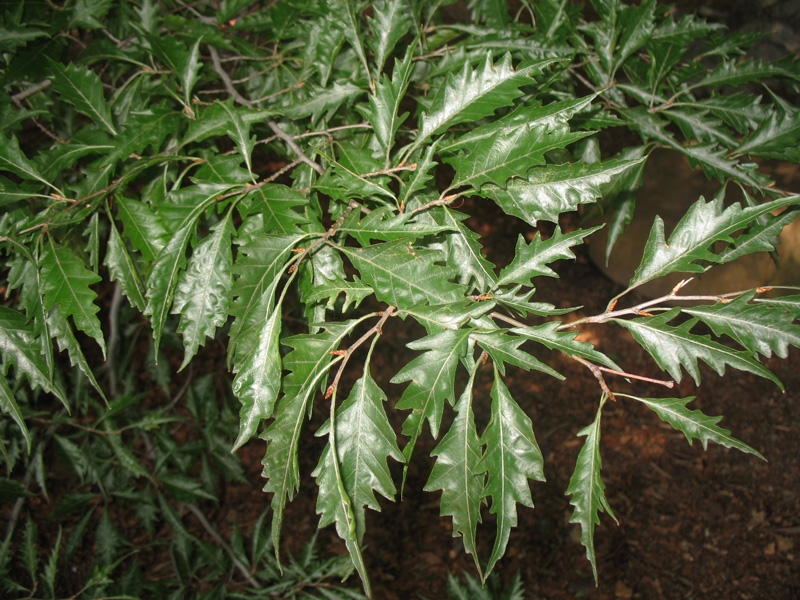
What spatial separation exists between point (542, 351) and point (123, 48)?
259cm

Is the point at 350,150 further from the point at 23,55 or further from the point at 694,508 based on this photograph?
the point at 694,508

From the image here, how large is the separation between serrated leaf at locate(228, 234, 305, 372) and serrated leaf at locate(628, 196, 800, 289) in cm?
48

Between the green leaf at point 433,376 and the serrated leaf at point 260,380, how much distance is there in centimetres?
16

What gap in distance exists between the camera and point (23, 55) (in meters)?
1.05

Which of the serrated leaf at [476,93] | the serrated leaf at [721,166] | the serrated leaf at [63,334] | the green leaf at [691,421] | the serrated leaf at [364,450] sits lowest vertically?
the green leaf at [691,421]

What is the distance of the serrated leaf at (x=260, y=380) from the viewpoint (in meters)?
0.66

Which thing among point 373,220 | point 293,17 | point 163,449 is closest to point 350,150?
point 373,220

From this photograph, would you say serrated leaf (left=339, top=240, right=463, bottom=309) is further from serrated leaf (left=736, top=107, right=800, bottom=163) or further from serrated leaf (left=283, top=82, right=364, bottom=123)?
serrated leaf (left=736, top=107, right=800, bottom=163)

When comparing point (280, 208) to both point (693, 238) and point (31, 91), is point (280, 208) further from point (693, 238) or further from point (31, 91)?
point (31, 91)

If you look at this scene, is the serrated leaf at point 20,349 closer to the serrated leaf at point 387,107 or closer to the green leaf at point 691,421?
the serrated leaf at point 387,107

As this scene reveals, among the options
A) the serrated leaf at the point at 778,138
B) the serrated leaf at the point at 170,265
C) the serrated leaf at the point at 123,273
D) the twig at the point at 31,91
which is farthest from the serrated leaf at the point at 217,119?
the serrated leaf at the point at 778,138

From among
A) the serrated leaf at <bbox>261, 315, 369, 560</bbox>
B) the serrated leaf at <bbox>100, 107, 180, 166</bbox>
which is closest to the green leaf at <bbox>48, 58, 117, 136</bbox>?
the serrated leaf at <bbox>100, 107, 180, 166</bbox>

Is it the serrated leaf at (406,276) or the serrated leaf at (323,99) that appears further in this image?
the serrated leaf at (323,99)

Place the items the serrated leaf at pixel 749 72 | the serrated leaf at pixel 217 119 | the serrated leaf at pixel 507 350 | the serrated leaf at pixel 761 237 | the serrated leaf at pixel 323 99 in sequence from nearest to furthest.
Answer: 1. the serrated leaf at pixel 507 350
2. the serrated leaf at pixel 761 237
3. the serrated leaf at pixel 217 119
4. the serrated leaf at pixel 323 99
5. the serrated leaf at pixel 749 72
